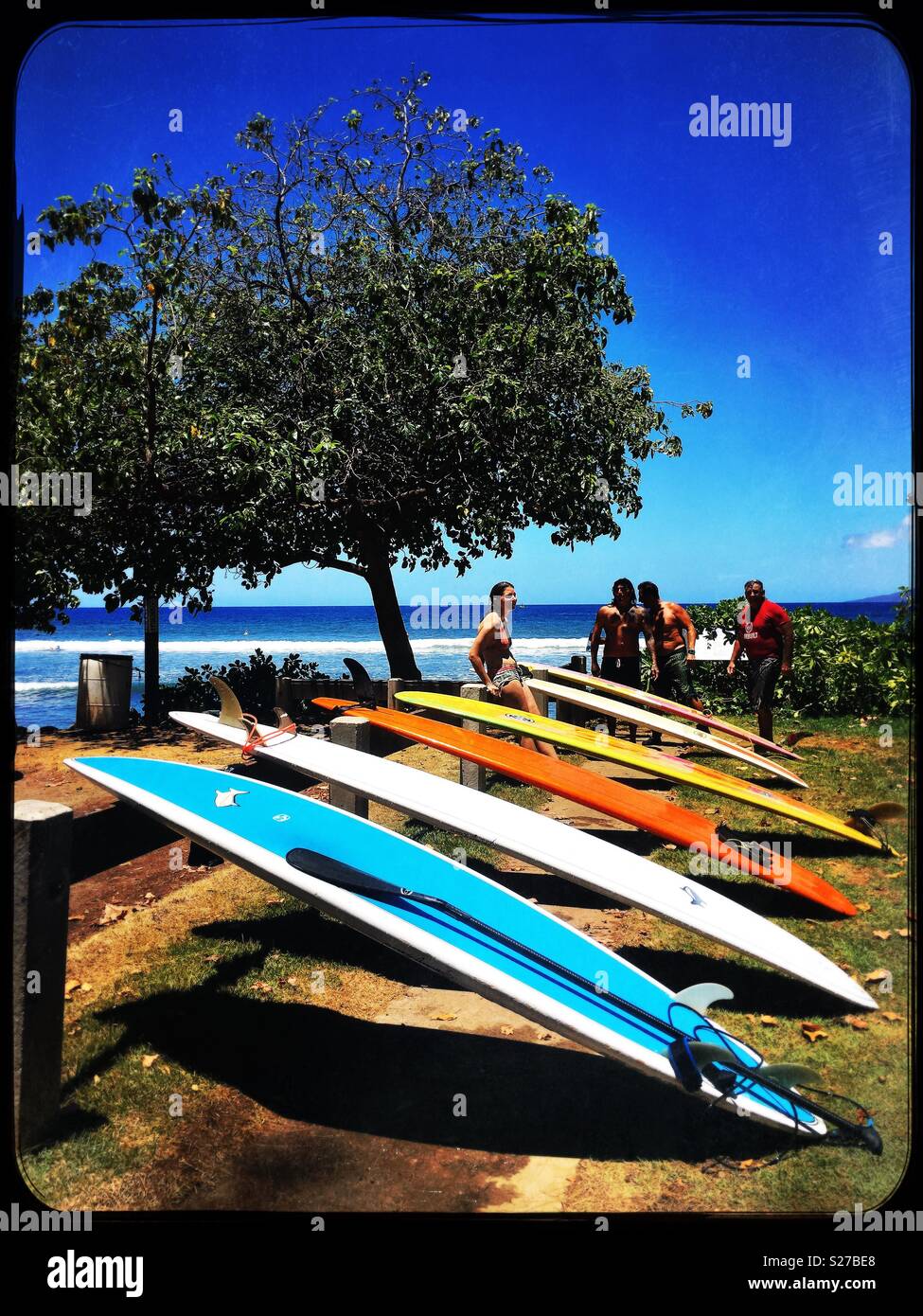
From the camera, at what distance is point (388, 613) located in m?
12.4

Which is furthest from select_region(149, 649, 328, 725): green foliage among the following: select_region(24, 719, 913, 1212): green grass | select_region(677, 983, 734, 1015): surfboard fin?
select_region(677, 983, 734, 1015): surfboard fin

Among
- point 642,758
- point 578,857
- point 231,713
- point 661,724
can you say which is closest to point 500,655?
point 661,724

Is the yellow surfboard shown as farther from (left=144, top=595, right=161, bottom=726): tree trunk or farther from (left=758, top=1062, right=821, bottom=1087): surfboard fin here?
(left=144, top=595, right=161, bottom=726): tree trunk

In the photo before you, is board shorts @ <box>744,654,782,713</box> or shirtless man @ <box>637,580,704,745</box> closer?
board shorts @ <box>744,654,782,713</box>

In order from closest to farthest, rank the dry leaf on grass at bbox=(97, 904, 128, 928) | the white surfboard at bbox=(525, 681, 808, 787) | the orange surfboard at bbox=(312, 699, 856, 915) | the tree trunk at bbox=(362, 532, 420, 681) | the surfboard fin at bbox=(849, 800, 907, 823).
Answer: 1. the surfboard fin at bbox=(849, 800, 907, 823)
2. the dry leaf on grass at bbox=(97, 904, 128, 928)
3. the orange surfboard at bbox=(312, 699, 856, 915)
4. the white surfboard at bbox=(525, 681, 808, 787)
5. the tree trunk at bbox=(362, 532, 420, 681)

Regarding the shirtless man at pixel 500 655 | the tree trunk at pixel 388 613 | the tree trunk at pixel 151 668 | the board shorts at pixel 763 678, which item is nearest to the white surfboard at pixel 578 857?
the shirtless man at pixel 500 655

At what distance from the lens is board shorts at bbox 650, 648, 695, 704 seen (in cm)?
916

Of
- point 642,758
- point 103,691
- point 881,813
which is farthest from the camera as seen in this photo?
point 103,691

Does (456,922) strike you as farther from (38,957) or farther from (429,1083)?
(38,957)

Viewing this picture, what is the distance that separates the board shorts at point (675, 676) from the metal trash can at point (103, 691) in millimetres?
6228

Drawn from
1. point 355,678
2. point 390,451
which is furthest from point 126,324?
point 355,678

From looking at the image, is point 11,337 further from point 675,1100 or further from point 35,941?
point 675,1100

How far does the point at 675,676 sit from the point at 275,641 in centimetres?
3983
